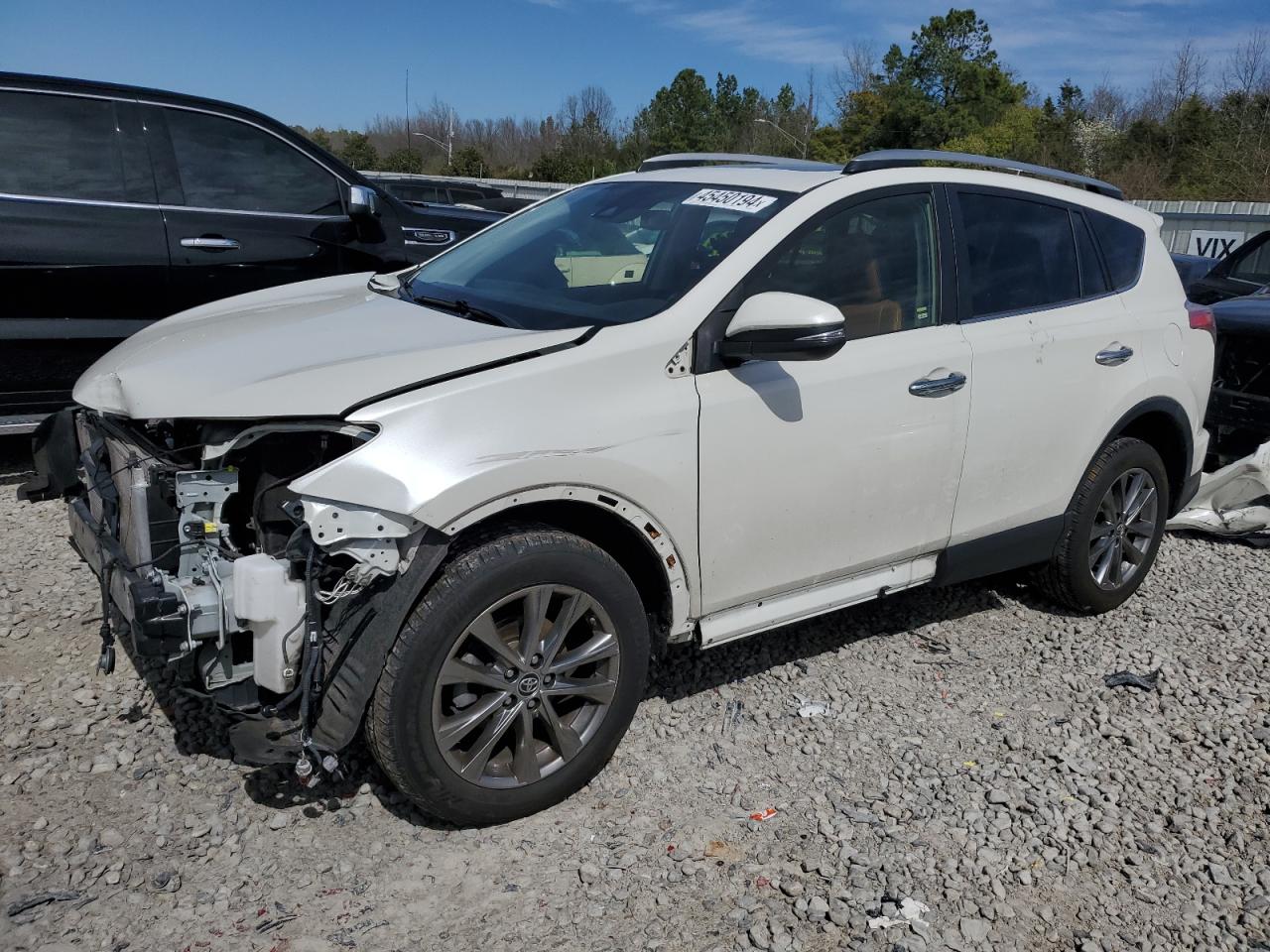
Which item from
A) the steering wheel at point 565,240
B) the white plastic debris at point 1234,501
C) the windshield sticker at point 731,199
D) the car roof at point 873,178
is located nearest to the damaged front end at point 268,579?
the steering wheel at point 565,240

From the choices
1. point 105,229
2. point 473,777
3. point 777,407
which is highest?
point 105,229

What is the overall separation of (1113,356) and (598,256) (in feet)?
7.17

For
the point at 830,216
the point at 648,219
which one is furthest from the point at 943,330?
the point at 648,219

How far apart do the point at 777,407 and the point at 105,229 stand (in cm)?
396

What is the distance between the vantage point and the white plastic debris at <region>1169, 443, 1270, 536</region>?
19.6ft

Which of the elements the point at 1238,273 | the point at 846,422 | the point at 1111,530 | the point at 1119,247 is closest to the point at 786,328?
the point at 846,422

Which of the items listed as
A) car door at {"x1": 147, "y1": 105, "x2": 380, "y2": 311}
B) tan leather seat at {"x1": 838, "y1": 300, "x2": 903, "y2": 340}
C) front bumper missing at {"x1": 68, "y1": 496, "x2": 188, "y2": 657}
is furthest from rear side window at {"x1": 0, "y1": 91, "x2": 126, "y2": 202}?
tan leather seat at {"x1": 838, "y1": 300, "x2": 903, "y2": 340}

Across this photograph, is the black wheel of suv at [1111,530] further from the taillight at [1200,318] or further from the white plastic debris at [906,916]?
the white plastic debris at [906,916]

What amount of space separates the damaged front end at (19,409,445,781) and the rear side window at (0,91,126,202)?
3.14 m

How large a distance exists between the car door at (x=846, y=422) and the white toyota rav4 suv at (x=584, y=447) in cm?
1

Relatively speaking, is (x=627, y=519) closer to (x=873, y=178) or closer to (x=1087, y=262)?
(x=873, y=178)

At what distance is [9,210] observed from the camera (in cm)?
526

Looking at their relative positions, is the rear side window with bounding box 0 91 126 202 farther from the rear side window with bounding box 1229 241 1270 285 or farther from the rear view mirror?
the rear side window with bounding box 1229 241 1270 285

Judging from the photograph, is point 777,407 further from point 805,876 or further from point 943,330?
point 805,876
